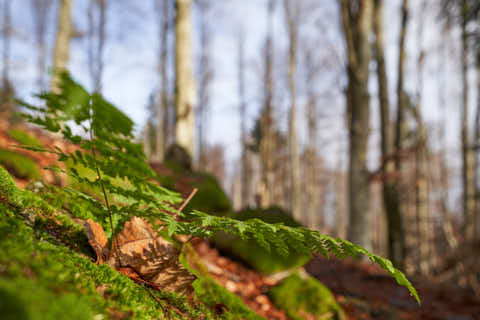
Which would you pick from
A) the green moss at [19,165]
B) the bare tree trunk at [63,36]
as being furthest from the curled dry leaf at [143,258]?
the bare tree trunk at [63,36]

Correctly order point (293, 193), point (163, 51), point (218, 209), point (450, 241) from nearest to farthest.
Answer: point (218, 209), point (450, 241), point (293, 193), point (163, 51)

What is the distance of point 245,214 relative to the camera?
14.3 ft

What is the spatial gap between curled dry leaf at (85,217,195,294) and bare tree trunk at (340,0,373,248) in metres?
5.84

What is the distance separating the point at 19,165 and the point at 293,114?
12592mm

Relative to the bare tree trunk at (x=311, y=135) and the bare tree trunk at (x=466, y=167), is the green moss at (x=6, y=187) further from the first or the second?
the bare tree trunk at (x=311, y=135)

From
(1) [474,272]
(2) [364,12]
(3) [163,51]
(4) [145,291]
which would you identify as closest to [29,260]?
(4) [145,291]

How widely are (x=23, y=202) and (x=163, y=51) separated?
17.3 meters

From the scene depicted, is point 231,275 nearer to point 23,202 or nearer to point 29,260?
point 23,202

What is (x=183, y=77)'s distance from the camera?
20.9 ft

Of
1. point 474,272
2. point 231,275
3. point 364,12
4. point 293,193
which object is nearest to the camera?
point 231,275

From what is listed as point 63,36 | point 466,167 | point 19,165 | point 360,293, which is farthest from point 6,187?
point 466,167

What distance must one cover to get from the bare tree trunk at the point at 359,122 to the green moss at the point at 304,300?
372 centimetres

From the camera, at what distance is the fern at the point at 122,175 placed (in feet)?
3.10

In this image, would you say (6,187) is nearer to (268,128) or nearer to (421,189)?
(421,189)
